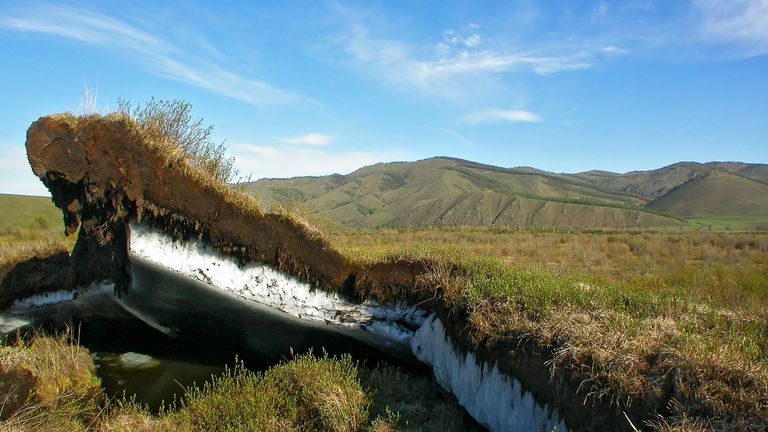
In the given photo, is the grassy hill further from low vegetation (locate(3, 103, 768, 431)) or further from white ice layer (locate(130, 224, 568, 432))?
low vegetation (locate(3, 103, 768, 431))

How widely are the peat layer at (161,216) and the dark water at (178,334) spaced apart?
0.64 metres

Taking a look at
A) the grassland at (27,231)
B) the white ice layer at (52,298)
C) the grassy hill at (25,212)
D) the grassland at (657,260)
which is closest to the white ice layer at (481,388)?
the grassland at (657,260)

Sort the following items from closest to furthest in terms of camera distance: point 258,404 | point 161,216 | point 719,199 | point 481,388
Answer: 1. point 258,404
2. point 481,388
3. point 161,216
4. point 719,199

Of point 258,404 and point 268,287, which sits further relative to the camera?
point 268,287

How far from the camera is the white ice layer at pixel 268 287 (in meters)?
8.91

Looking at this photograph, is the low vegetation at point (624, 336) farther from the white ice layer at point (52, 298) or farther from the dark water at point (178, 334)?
the white ice layer at point (52, 298)

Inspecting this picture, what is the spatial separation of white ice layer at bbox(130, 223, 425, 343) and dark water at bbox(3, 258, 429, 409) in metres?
0.18

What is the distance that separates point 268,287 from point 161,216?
2.22 m

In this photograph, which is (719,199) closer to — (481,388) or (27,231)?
(27,231)

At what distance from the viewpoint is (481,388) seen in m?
7.20

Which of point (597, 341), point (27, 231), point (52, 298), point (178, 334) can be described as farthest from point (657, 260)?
point (27, 231)

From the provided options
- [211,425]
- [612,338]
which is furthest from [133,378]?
[612,338]

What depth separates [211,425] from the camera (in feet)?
23.0

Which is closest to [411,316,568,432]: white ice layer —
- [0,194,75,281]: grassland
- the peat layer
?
the peat layer
